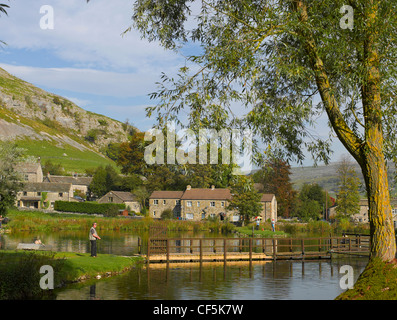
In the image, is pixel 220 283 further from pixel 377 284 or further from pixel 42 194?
pixel 42 194

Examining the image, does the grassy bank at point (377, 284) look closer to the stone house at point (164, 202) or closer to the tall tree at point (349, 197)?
the tall tree at point (349, 197)

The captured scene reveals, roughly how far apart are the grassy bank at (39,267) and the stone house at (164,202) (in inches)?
2402

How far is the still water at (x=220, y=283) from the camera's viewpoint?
1939 cm

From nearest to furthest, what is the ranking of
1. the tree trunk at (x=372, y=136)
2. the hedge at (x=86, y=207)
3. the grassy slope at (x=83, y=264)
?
the tree trunk at (x=372, y=136), the grassy slope at (x=83, y=264), the hedge at (x=86, y=207)

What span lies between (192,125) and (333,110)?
15.3 feet

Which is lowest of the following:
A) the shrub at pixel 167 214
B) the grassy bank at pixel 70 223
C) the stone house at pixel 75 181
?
the grassy bank at pixel 70 223

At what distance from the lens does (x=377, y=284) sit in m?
13.6

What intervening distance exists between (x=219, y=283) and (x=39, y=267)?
869 cm

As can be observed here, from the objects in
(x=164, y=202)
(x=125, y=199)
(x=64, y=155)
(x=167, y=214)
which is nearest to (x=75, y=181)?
(x=125, y=199)

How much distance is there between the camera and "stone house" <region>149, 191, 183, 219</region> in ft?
296

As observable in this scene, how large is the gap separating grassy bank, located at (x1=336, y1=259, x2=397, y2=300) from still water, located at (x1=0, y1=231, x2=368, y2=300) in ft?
19.2

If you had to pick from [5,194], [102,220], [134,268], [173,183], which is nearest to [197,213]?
[173,183]

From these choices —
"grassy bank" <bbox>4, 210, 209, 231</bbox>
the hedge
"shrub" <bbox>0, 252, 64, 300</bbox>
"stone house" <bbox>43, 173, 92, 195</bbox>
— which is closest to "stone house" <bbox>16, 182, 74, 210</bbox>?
the hedge

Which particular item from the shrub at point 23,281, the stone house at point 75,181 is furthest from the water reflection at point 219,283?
the stone house at point 75,181
